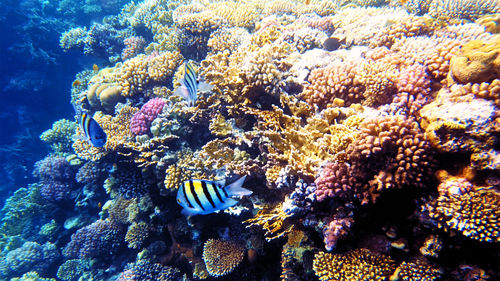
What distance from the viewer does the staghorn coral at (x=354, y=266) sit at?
2.41 m

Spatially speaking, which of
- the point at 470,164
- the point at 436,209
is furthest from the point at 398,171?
the point at 470,164

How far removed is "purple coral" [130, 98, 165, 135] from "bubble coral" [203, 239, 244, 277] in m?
3.11

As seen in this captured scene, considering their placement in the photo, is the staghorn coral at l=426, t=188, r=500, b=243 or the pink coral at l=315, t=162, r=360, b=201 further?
the pink coral at l=315, t=162, r=360, b=201

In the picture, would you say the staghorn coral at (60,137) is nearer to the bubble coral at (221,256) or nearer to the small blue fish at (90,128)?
the small blue fish at (90,128)

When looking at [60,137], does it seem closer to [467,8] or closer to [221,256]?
[221,256]

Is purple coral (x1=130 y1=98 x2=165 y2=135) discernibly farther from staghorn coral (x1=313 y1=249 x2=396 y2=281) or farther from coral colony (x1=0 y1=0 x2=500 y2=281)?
staghorn coral (x1=313 y1=249 x2=396 y2=281)

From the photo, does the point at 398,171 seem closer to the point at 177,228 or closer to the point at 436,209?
the point at 436,209

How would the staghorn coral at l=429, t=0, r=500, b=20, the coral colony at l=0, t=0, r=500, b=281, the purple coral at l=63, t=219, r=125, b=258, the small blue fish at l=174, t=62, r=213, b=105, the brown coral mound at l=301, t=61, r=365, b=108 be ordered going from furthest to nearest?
the purple coral at l=63, t=219, r=125, b=258, the staghorn coral at l=429, t=0, r=500, b=20, the brown coral mound at l=301, t=61, r=365, b=108, the small blue fish at l=174, t=62, r=213, b=105, the coral colony at l=0, t=0, r=500, b=281

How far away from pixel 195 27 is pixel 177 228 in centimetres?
523

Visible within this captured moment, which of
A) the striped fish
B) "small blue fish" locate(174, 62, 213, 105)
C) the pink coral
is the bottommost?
the pink coral

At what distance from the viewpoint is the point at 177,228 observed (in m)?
5.04

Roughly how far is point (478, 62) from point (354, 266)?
256 cm

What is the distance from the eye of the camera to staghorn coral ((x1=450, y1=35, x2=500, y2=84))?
2.35 metres

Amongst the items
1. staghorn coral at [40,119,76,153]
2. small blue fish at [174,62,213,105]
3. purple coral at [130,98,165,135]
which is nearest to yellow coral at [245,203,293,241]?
small blue fish at [174,62,213,105]
